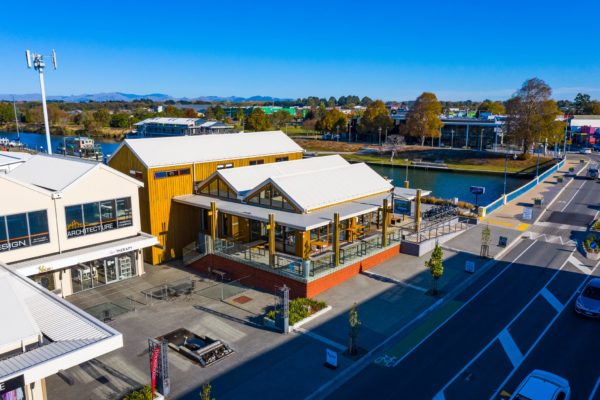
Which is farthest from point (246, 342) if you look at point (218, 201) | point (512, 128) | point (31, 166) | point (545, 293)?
point (512, 128)

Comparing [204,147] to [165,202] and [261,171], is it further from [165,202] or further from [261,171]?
[165,202]

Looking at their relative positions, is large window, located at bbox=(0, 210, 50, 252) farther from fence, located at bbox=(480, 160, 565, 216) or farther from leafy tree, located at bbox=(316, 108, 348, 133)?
leafy tree, located at bbox=(316, 108, 348, 133)

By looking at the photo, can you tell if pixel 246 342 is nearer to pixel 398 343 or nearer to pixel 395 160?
pixel 398 343

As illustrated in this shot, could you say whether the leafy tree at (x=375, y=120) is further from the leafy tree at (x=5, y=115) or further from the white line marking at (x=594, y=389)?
the leafy tree at (x=5, y=115)

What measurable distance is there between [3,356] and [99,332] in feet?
7.82

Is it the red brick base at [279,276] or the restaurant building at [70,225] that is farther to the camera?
the red brick base at [279,276]

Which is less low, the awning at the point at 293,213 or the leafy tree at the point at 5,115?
the leafy tree at the point at 5,115

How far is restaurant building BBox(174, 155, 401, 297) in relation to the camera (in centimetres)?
2303

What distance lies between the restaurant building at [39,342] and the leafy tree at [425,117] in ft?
284

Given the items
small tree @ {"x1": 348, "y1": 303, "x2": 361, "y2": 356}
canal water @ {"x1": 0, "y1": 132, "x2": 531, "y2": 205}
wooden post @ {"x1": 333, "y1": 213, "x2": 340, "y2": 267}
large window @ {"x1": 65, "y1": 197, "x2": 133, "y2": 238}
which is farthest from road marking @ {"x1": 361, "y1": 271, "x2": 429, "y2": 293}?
canal water @ {"x1": 0, "y1": 132, "x2": 531, "y2": 205}

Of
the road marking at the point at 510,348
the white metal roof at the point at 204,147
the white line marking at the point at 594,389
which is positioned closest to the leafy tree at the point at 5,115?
the white metal roof at the point at 204,147

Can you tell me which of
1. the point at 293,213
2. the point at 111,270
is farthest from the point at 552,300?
the point at 111,270

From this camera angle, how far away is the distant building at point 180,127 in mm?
94375

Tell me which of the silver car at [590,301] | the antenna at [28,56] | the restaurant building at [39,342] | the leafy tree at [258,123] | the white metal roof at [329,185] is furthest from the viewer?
the leafy tree at [258,123]
